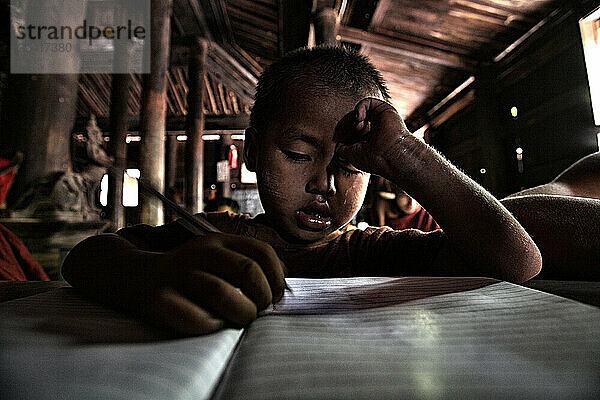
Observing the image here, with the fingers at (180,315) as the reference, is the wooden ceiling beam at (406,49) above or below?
above

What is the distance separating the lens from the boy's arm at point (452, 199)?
0.66m

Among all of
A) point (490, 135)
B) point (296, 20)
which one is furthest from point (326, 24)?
point (490, 135)

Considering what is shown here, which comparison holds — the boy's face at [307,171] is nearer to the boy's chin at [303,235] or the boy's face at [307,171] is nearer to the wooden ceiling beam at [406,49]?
the boy's chin at [303,235]

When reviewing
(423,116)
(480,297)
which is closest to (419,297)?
(480,297)

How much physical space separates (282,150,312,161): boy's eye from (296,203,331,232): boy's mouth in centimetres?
10

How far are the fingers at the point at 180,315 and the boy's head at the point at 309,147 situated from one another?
535 millimetres

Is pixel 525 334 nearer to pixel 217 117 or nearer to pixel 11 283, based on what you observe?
pixel 11 283

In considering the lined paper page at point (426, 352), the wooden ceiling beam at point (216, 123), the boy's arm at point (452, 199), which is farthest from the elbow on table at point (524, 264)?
the wooden ceiling beam at point (216, 123)

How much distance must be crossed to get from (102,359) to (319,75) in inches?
30.8

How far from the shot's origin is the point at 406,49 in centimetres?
402

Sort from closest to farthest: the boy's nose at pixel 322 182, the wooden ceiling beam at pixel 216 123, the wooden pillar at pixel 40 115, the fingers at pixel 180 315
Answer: the fingers at pixel 180 315 < the boy's nose at pixel 322 182 < the wooden pillar at pixel 40 115 < the wooden ceiling beam at pixel 216 123

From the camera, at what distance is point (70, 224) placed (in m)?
1.86

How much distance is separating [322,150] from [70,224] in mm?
1528

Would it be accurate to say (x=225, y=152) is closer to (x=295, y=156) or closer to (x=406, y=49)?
(x=406, y=49)
